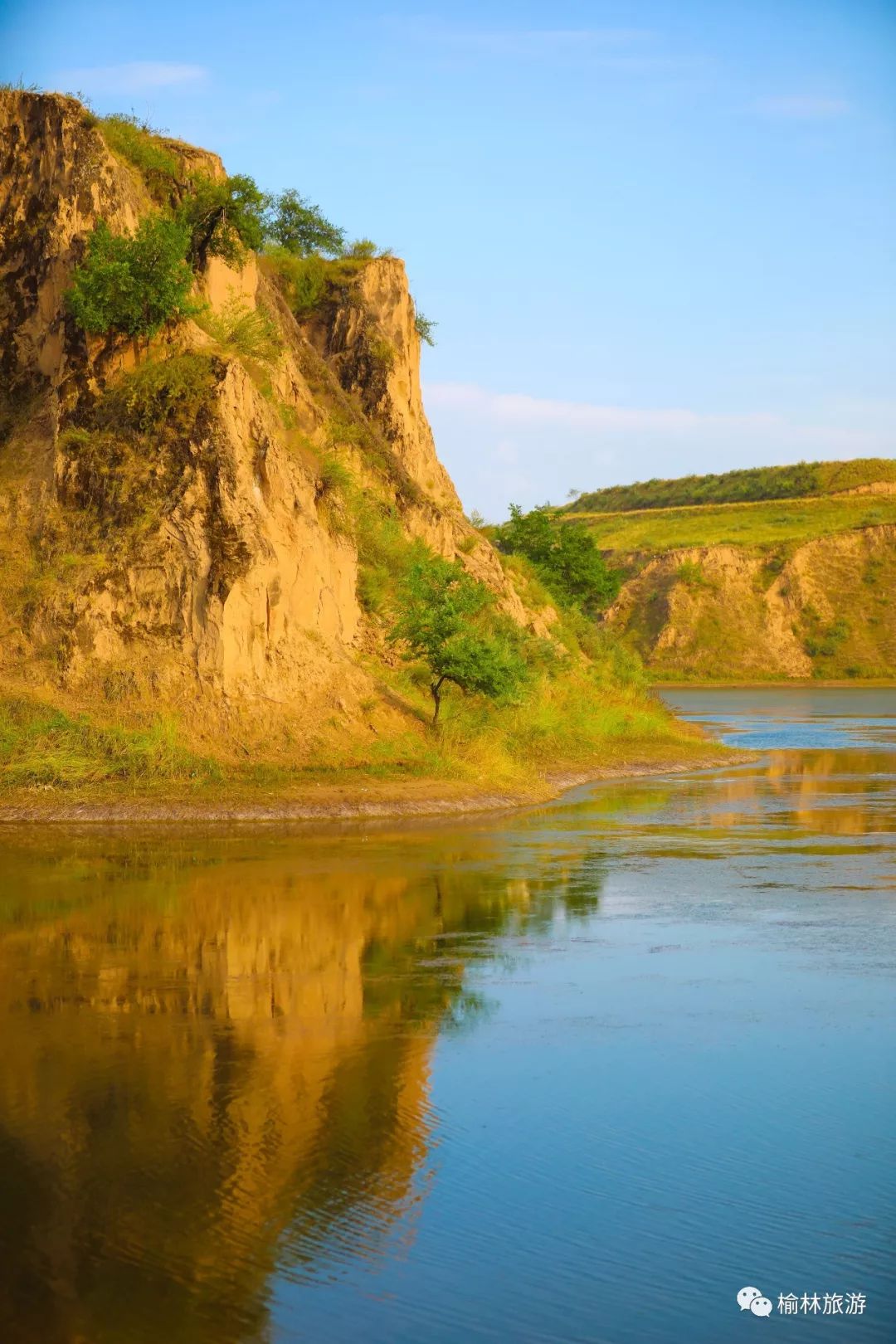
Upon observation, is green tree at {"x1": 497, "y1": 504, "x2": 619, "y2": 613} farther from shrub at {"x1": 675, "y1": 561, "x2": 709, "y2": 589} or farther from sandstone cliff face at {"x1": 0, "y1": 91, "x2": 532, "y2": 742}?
shrub at {"x1": 675, "y1": 561, "x2": 709, "y2": 589}

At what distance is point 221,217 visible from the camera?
33.4 m

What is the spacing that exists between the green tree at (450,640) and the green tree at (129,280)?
8680 mm

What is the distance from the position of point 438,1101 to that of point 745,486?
503ft

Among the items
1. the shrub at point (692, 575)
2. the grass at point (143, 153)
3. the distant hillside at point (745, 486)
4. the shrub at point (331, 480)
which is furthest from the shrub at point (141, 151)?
the distant hillside at point (745, 486)

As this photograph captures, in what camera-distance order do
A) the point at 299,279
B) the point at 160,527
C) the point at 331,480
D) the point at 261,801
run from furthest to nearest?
the point at 299,279, the point at 331,480, the point at 160,527, the point at 261,801

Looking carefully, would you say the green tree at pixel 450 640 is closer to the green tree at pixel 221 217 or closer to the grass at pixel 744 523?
the green tree at pixel 221 217

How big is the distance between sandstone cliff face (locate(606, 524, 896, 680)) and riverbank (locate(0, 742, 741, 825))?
78680mm

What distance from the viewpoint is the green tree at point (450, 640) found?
33000 mm

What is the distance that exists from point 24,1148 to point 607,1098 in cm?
436

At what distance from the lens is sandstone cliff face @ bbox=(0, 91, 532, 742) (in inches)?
1114

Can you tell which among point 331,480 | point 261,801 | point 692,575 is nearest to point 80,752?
point 261,801

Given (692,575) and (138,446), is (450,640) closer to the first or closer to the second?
(138,446)

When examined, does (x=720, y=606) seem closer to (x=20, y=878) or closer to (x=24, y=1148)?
(x=20, y=878)

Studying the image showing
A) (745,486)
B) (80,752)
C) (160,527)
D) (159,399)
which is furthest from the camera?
(745,486)
